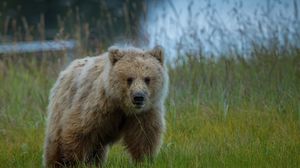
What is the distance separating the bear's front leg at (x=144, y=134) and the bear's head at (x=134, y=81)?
11cm

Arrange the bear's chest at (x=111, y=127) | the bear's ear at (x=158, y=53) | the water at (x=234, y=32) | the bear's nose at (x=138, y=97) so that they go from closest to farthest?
the bear's nose at (x=138, y=97) → the bear's chest at (x=111, y=127) → the bear's ear at (x=158, y=53) → the water at (x=234, y=32)

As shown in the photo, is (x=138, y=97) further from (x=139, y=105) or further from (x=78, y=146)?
(x=78, y=146)

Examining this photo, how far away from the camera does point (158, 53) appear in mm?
5961

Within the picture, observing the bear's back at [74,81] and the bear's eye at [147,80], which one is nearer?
the bear's eye at [147,80]

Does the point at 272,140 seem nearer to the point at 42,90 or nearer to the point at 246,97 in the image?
the point at 246,97

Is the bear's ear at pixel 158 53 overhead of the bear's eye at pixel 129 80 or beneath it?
overhead

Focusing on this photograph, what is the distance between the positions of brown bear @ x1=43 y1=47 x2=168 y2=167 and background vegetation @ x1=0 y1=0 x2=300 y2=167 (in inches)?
9.6

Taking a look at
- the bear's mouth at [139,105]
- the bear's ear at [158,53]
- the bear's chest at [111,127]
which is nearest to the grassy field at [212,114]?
the bear's chest at [111,127]

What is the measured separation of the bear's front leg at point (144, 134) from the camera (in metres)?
5.87

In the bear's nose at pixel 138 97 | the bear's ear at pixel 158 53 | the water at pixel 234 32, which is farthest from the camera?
the water at pixel 234 32

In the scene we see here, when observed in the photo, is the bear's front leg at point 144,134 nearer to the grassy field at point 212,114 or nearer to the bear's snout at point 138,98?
the grassy field at point 212,114

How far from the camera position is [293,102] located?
7410 mm

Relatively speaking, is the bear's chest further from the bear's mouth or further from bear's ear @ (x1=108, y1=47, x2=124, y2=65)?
bear's ear @ (x1=108, y1=47, x2=124, y2=65)

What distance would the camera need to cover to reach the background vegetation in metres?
5.97
